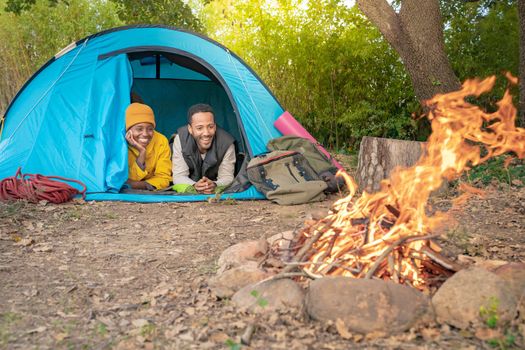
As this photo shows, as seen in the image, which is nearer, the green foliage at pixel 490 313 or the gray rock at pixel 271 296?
the green foliage at pixel 490 313

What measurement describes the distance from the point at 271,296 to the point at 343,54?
634cm

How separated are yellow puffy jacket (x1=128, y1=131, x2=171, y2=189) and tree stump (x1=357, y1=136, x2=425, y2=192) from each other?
2157 millimetres

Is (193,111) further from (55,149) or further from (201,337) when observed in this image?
(201,337)

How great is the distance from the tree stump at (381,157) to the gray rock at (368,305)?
123 inches

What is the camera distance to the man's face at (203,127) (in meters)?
6.25

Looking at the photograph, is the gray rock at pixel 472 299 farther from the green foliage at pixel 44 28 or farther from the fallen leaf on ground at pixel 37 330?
the green foliage at pixel 44 28

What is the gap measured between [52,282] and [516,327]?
2.61 meters

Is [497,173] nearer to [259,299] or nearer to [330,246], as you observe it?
[330,246]

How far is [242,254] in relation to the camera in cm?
357

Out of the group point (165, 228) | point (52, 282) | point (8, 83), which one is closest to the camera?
point (52, 282)

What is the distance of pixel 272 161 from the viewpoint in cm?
612

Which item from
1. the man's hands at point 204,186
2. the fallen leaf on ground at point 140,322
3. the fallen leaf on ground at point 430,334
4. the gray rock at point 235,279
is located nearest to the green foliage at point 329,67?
the man's hands at point 204,186

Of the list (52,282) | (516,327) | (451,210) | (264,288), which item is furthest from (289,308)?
(451,210)

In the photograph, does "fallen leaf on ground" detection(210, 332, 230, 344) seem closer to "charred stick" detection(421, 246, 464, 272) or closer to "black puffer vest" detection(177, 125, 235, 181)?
"charred stick" detection(421, 246, 464, 272)
